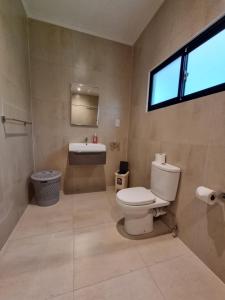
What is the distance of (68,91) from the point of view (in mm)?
2230

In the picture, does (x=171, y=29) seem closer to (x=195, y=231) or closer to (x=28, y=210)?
(x=195, y=231)

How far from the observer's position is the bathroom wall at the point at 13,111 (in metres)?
1.29

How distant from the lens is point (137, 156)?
7.55 ft

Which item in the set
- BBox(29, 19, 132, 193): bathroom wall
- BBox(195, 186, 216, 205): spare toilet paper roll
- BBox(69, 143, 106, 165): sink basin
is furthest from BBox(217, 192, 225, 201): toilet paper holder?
BBox(29, 19, 132, 193): bathroom wall

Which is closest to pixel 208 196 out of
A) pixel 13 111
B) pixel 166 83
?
pixel 166 83

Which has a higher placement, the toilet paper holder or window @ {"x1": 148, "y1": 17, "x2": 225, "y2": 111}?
window @ {"x1": 148, "y1": 17, "x2": 225, "y2": 111}

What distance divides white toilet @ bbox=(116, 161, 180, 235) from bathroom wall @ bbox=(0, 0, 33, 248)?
1.09 meters

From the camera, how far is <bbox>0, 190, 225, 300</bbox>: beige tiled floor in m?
0.94

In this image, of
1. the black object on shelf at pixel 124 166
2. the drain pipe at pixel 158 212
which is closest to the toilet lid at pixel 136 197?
the drain pipe at pixel 158 212

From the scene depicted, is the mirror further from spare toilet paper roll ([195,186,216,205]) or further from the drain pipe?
spare toilet paper roll ([195,186,216,205])

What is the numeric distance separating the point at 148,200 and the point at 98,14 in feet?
7.90

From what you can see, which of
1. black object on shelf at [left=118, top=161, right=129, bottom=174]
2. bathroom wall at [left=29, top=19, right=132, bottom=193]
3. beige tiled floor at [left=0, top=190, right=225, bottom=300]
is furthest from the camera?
black object on shelf at [left=118, top=161, right=129, bottom=174]

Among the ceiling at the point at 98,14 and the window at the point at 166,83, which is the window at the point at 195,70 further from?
the ceiling at the point at 98,14

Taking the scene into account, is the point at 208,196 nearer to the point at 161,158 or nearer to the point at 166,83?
the point at 161,158
